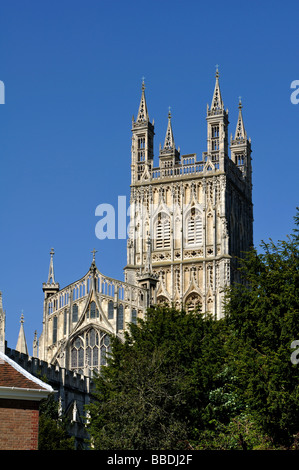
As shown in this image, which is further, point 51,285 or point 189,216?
point 189,216

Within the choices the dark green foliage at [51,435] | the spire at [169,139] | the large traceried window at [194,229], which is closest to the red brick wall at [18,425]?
the dark green foliage at [51,435]

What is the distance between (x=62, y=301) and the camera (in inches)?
3137

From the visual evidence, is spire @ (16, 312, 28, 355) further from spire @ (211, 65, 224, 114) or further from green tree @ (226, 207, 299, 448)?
spire @ (211, 65, 224, 114)

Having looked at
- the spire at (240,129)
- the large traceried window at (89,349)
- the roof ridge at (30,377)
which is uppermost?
the spire at (240,129)

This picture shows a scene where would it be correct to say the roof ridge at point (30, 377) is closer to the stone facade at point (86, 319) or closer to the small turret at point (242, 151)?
the stone facade at point (86, 319)

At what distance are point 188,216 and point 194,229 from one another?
56.1 inches

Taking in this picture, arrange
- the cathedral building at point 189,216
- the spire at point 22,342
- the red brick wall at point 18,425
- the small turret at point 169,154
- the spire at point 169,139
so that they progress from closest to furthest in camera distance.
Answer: the red brick wall at point 18,425 → the spire at point 22,342 → the cathedral building at point 189,216 → the small turret at point 169,154 → the spire at point 169,139

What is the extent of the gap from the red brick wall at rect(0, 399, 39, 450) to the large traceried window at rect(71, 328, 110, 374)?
45785 millimetres

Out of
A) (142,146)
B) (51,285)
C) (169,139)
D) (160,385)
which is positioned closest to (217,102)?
(169,139)

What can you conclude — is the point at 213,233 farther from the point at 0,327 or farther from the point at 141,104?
the point at 0,327

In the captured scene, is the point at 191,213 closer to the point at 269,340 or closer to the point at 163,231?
the point at 163,231

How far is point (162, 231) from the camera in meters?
104

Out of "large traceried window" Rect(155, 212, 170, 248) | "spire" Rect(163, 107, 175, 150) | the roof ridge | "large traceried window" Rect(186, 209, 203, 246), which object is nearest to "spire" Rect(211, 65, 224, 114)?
"spire" Rect(163, 107, 175, 150)

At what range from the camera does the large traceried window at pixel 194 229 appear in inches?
4018
